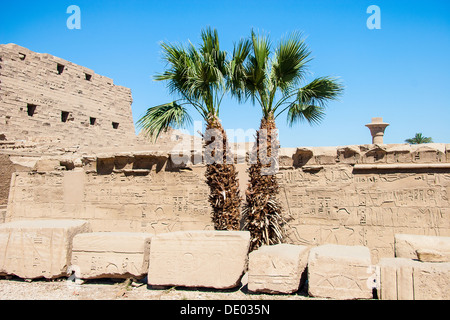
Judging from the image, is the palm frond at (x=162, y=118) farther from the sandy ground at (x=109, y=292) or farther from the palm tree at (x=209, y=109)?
the sandy ground at (x=109, y=292)

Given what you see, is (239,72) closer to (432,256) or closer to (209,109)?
(209,109)

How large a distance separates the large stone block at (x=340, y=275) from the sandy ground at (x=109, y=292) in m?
0.24

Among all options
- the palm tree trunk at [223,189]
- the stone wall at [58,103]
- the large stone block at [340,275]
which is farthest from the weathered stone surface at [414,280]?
the stone wall at [58,103]

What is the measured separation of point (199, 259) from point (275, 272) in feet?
3.34

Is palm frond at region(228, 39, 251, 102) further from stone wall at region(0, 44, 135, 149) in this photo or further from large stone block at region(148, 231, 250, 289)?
stone wall at region(0, 44, 135, 149)

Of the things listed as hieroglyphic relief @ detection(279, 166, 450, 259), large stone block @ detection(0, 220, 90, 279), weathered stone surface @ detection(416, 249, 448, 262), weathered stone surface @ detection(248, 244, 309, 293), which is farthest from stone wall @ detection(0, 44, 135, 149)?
weathered stone surface @ detection(416, 249, 448, 262)

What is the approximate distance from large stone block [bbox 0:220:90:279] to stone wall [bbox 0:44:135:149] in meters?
8.72

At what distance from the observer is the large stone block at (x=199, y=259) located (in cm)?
511

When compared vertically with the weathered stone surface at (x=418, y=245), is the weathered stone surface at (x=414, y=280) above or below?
below

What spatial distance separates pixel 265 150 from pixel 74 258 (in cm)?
333

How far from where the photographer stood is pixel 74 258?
5.79 metres

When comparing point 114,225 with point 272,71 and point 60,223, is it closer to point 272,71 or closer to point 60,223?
point 60,223

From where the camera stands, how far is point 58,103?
62.9ft
